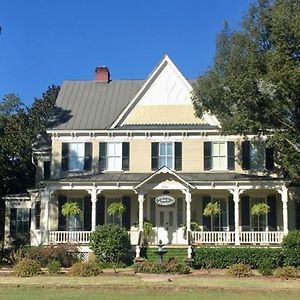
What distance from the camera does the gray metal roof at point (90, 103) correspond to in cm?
3797

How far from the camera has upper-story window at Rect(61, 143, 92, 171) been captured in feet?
122

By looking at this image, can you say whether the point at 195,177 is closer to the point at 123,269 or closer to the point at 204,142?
the point at 204,142

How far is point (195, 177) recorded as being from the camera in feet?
115

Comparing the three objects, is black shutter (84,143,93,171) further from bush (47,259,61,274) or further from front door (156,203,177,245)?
bush (47,259,61,274)

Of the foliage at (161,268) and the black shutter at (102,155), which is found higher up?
the black shutter at (102,155)

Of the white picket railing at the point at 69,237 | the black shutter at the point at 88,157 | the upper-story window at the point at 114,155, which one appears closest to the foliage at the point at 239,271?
the white picket railing at the point at 69,237

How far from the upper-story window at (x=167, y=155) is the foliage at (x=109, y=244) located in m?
6.38

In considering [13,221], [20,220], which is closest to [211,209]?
[20,220]

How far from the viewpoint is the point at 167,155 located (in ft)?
121

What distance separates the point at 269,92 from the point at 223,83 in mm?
2427

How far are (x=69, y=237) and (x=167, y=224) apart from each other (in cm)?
581

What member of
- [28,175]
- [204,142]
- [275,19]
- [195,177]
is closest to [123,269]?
[195,177]

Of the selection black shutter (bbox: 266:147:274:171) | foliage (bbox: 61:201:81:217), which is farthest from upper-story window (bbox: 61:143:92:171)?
black shutter (bbox: 266:147:274:171)

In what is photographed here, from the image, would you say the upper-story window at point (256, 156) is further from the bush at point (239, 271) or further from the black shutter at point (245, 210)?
the bush at point (239, 271)
